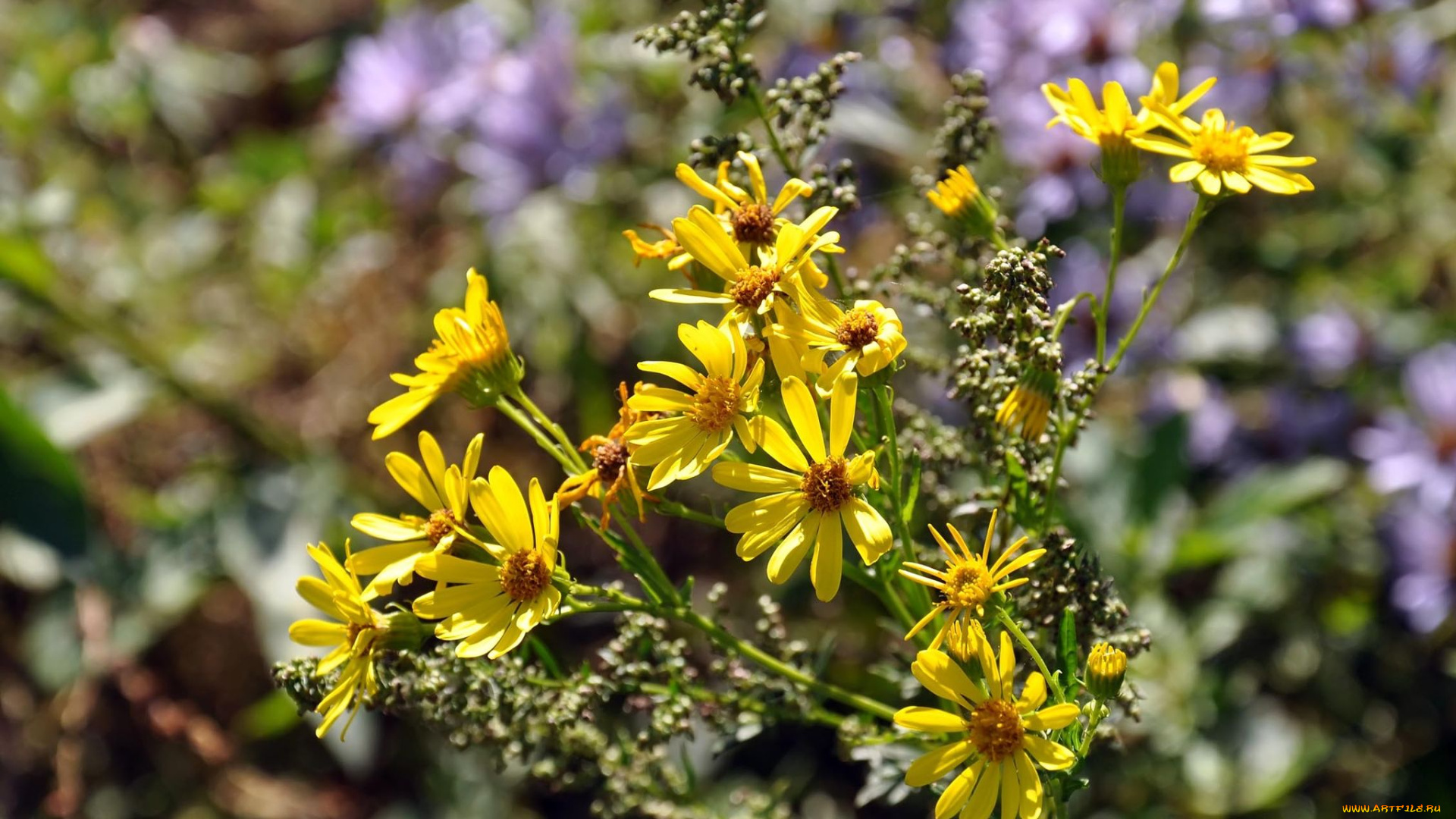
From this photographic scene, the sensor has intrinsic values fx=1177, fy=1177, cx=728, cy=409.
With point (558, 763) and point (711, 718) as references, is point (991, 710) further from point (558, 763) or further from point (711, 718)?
point (558, 763)

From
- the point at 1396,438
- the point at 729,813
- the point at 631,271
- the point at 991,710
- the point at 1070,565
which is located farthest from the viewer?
the point at 631,271

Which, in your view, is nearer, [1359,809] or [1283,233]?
[1359,809]

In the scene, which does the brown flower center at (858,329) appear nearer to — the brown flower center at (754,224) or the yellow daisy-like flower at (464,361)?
the brown flower center at (754,224)

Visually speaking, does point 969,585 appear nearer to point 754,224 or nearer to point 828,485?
point 828,485

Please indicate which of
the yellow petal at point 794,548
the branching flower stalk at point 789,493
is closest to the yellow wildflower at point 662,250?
the branching flower stalk at point 789,493

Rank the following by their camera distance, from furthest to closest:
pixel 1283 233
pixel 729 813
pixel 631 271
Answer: pixel 631 271
pixel 1283 233
pixel 729 813

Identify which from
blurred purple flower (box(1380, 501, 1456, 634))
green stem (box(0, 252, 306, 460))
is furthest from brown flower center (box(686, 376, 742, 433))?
green stem (box(0, 252, 306, 460))

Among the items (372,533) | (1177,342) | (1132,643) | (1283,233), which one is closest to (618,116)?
(1177,342)
